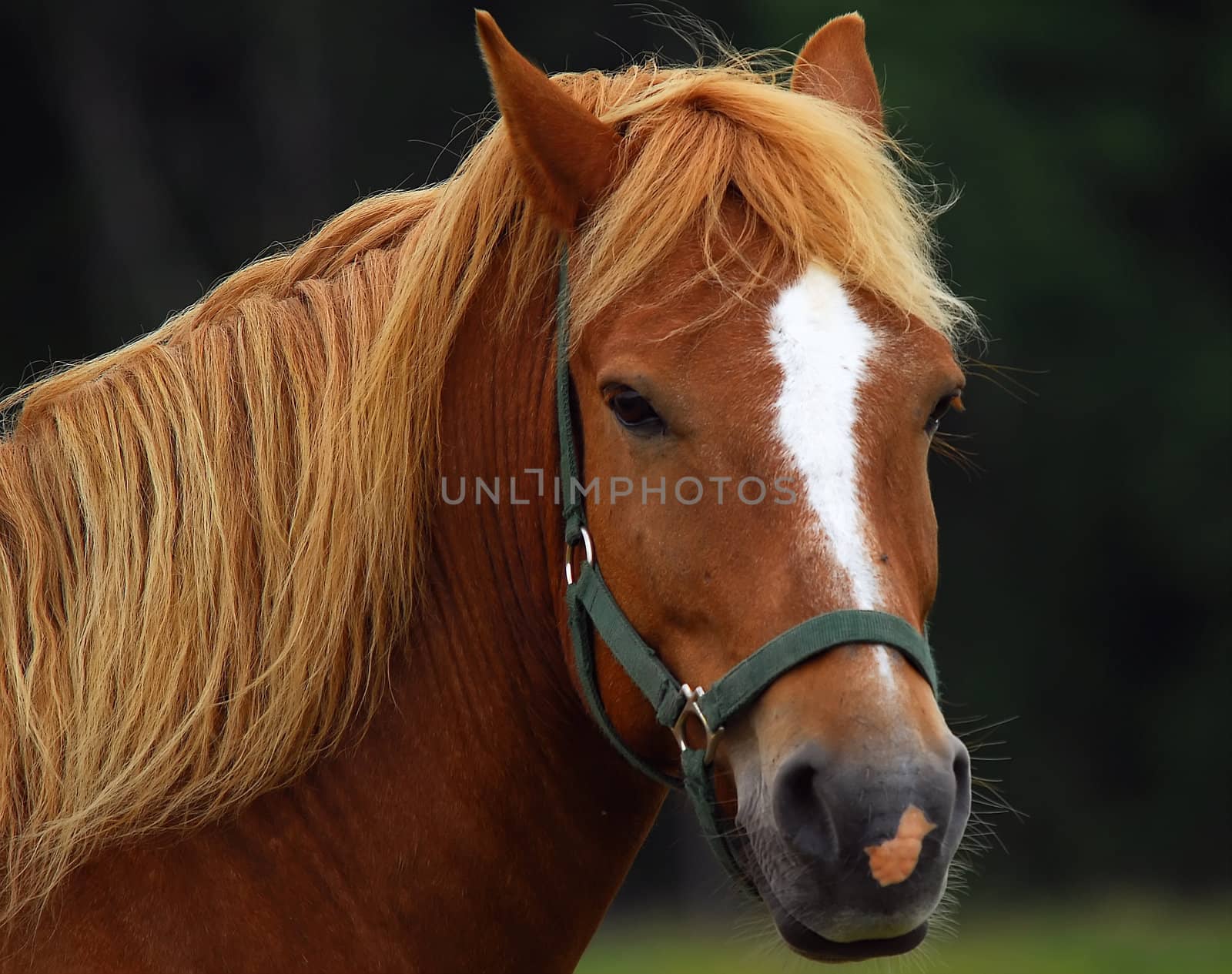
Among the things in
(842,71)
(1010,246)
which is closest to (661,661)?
(842,71)

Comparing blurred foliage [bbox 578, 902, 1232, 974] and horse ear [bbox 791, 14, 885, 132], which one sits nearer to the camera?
horse ear [bbox 791, 14, 885, 132]

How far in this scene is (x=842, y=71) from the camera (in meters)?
2.76

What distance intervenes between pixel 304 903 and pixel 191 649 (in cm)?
46

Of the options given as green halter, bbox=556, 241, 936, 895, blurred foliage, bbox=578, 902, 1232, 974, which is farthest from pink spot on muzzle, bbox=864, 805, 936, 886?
blurred foliage, bbox=578, 902, 1232, 974

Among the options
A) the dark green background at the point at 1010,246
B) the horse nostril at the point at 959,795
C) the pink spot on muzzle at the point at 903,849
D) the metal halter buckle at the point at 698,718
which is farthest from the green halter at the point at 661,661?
the dark green background at the point at 1010,246

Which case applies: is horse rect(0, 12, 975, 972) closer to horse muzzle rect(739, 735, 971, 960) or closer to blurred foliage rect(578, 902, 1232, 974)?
horse muzzle rect(739, 735, 971, 960)

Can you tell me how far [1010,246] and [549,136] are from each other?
10313mm

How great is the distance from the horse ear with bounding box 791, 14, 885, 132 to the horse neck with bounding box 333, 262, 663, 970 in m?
0.82

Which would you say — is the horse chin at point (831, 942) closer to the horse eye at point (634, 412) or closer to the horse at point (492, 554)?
the horse at point (492, 554)

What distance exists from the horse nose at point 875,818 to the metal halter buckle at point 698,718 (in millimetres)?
179

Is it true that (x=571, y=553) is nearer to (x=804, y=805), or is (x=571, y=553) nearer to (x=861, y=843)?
(x=804, y=805)

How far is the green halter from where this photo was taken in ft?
6.32

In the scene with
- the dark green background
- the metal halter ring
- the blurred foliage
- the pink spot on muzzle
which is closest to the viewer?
the pink spot on muzzle

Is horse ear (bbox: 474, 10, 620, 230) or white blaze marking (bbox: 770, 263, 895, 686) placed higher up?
horse ear (bbox: 474, 10, 620, 230)
